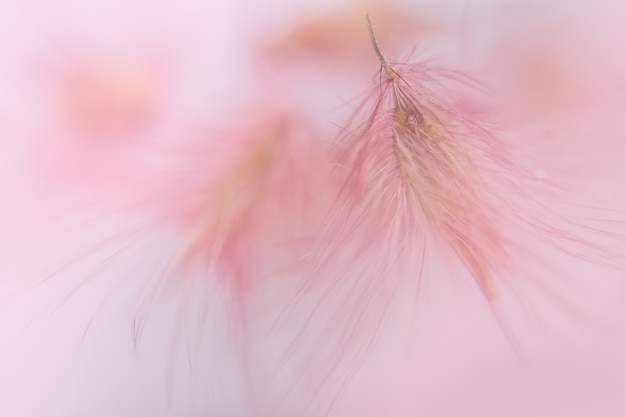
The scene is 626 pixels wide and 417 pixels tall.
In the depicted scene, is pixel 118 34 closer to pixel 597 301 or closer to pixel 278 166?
pixel 278 166

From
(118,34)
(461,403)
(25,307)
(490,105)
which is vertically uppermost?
(490,105)

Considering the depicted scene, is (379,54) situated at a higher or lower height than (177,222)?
higher

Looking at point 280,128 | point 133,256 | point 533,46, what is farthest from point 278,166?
point 533,46

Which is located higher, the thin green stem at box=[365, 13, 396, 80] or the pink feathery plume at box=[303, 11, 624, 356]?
the thin green stem at box=[365, 13, 396, 80]

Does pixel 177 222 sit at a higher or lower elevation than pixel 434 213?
lower

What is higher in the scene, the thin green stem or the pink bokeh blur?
the thin green stem

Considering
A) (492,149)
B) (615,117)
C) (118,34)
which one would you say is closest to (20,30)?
(118,34)

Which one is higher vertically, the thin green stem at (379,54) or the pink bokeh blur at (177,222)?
the thin green stem at (379,54)

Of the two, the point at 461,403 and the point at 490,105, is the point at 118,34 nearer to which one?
the point at 490,105

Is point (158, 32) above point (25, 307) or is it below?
above
